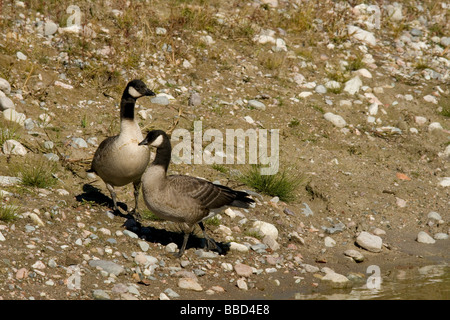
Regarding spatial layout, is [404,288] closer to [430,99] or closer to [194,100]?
[194,100]

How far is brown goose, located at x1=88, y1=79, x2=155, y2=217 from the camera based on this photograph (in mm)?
7594

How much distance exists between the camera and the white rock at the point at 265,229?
8.16 metres

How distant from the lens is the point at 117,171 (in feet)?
25.1

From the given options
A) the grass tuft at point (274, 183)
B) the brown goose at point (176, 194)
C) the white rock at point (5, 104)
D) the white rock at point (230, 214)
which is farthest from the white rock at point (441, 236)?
the white rock at point (5, 104)

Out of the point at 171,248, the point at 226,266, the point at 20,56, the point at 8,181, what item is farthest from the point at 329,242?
the point at 20,56

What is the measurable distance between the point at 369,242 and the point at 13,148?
16.7 feet

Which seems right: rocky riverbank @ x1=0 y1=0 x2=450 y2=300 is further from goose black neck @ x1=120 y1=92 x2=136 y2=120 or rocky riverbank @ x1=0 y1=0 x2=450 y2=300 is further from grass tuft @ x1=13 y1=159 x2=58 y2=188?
goose black neck @ x1=120 y1=92 x2=136 y2=120

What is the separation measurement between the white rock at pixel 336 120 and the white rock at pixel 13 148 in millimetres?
5424

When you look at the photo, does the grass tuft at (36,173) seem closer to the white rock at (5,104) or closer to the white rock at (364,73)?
the white rock at (5,104)

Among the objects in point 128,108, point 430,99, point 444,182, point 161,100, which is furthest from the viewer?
point 430,99

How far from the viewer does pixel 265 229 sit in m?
8.18

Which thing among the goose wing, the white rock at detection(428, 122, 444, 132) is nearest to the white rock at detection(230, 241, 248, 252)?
the goose wing

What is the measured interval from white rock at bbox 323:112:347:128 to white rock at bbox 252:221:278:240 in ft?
11.6
